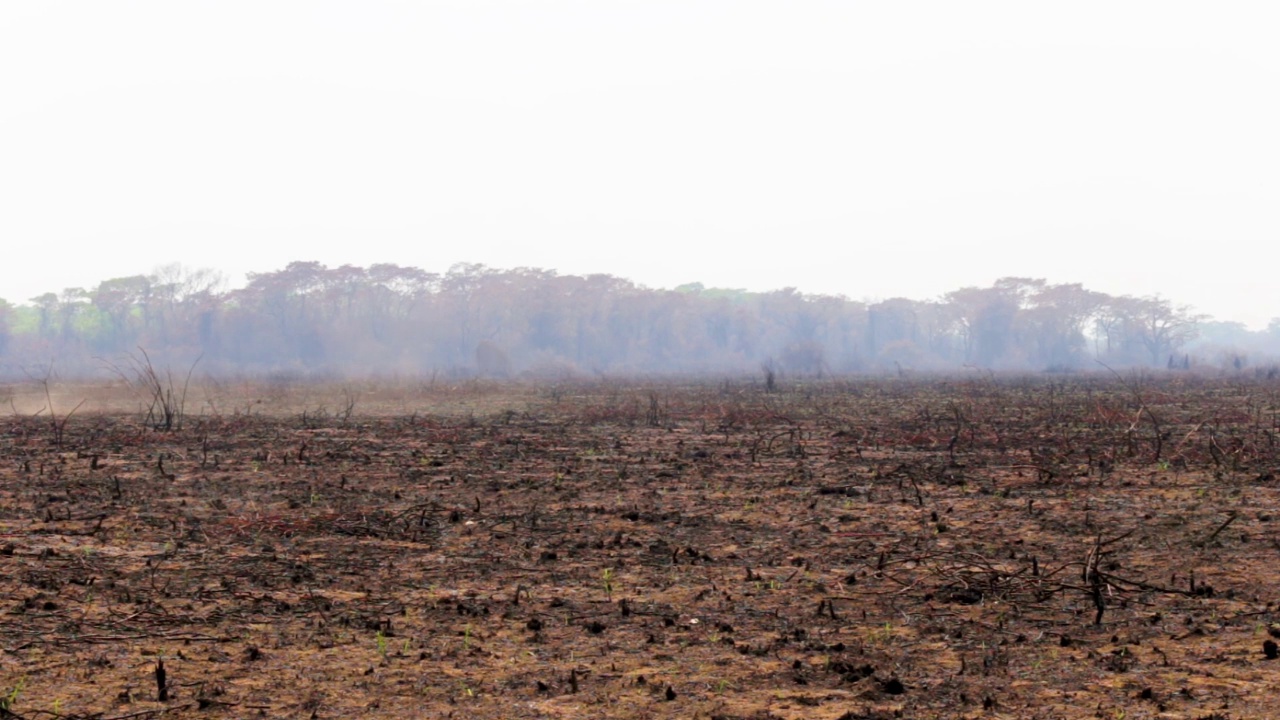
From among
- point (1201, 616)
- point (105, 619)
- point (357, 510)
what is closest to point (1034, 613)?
point (1201, 616)

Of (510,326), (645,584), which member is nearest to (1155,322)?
(510,326)

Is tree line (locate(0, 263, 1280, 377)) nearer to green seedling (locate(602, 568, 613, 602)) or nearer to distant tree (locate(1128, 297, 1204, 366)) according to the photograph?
distant tree (locate(1128, 297, 1204, 366))

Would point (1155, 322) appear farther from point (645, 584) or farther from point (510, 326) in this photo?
point (645, 584)

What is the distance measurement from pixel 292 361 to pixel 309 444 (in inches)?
3481

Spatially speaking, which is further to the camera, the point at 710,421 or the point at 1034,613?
the point at 710,421

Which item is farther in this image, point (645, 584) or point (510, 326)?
point (510, 326)

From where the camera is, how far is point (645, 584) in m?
7.47

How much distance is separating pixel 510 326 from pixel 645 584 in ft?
343

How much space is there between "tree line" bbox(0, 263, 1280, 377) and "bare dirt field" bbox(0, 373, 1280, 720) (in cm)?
6524

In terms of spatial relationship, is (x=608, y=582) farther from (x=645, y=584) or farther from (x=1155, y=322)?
(x=1155, y=322)

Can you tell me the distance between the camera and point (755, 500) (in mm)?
11094

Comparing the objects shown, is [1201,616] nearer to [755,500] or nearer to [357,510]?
[755,500]

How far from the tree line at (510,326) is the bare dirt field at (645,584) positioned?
6524cm

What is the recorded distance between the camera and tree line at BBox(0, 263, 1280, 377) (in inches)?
4011
